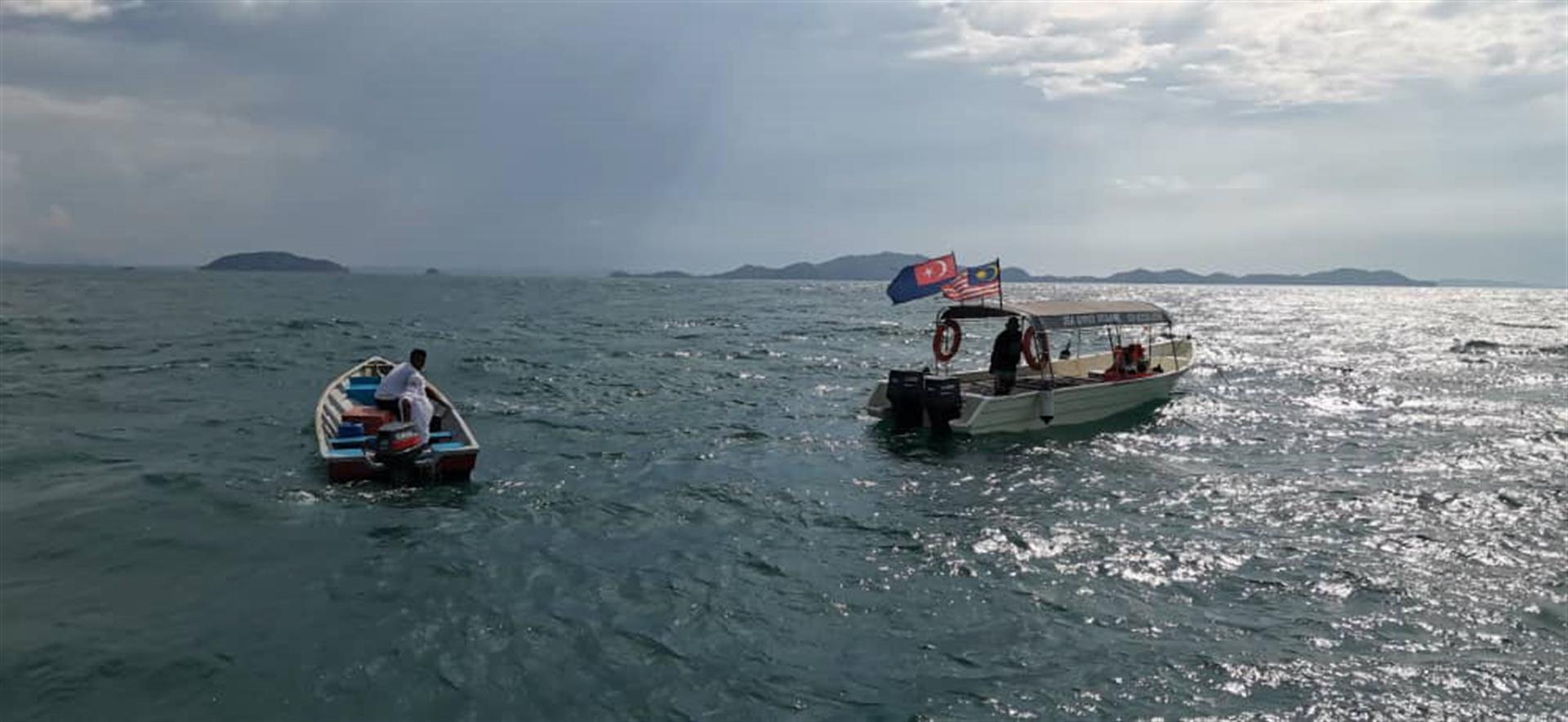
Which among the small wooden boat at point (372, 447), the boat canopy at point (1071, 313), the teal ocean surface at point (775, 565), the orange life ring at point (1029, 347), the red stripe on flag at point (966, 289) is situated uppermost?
the red stripe on flag at point (966, 289)

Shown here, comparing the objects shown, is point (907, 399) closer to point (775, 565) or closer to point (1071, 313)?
point (1071, 313)

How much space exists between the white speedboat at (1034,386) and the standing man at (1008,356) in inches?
6.6

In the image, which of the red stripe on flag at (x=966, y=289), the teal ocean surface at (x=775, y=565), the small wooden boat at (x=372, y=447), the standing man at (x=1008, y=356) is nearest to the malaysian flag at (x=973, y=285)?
the red stripe on flag at (x=966, y=289)

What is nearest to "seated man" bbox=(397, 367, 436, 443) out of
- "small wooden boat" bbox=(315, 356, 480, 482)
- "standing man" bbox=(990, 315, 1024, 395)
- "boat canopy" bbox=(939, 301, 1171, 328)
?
"small wooden boat" bbox=(315, 356, 480, 482)

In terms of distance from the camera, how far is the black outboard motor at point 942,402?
2062cm

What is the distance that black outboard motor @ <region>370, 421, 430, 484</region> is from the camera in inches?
579

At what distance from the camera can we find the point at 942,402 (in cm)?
2061

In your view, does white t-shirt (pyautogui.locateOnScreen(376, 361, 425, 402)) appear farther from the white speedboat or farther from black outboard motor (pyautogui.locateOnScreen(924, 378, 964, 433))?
black outboard motor (pyautogui.locateOnScreen(924, 378, 964, 433))

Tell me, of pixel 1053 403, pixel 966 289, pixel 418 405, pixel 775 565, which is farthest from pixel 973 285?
pixel 418 405

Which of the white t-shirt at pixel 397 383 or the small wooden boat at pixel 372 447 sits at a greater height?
the white t-shirt at pixel 397 383

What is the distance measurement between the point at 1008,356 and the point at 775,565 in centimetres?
1241

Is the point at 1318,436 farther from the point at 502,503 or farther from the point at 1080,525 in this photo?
the point at 502,503

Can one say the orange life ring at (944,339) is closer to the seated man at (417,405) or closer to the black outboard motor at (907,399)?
the black outboard motor at (907,399)

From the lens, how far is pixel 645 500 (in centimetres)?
1534
